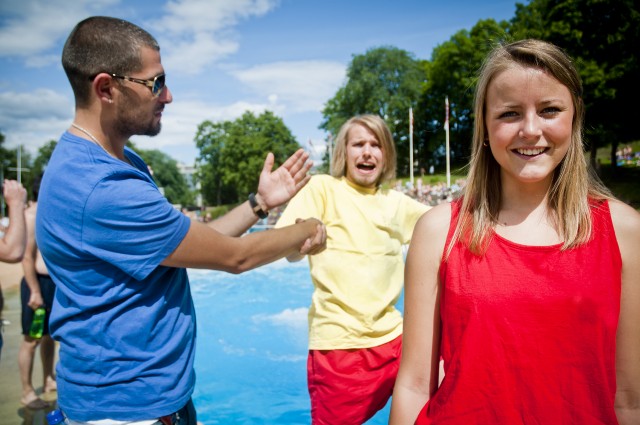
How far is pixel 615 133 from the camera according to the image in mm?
25297

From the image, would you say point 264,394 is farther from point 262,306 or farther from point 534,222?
point 534,222

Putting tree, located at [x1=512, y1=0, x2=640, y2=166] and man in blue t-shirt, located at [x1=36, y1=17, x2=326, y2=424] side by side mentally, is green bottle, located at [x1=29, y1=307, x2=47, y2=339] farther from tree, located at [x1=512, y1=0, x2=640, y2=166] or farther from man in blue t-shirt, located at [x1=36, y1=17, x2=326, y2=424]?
tree, located at [x1=512, y1=0, x2=640, y2=166]

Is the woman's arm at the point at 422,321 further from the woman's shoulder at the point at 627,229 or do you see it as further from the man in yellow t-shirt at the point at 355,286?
the man in yellow t-shirt at the point at 355,286

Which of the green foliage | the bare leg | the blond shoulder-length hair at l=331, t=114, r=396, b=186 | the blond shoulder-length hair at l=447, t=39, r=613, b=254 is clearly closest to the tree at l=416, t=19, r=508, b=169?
the blond shoulder-length hair at l=331, t=114, r=396, b=186

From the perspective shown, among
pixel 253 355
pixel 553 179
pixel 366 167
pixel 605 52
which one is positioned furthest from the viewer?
pixel 605 52

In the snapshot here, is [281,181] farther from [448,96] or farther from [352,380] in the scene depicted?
[448,96]

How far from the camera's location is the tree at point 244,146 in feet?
167

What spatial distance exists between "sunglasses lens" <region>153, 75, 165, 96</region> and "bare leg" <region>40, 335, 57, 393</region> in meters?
3.88

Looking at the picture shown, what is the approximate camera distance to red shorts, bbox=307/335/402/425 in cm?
301

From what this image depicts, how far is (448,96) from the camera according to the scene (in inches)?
1806

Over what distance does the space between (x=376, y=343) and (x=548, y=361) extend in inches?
65.7

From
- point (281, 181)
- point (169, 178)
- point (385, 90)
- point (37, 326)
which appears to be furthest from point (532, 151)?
point (169, 178)

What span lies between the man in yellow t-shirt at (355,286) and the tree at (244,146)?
45.6 metres

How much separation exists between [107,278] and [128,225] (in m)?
0.25
